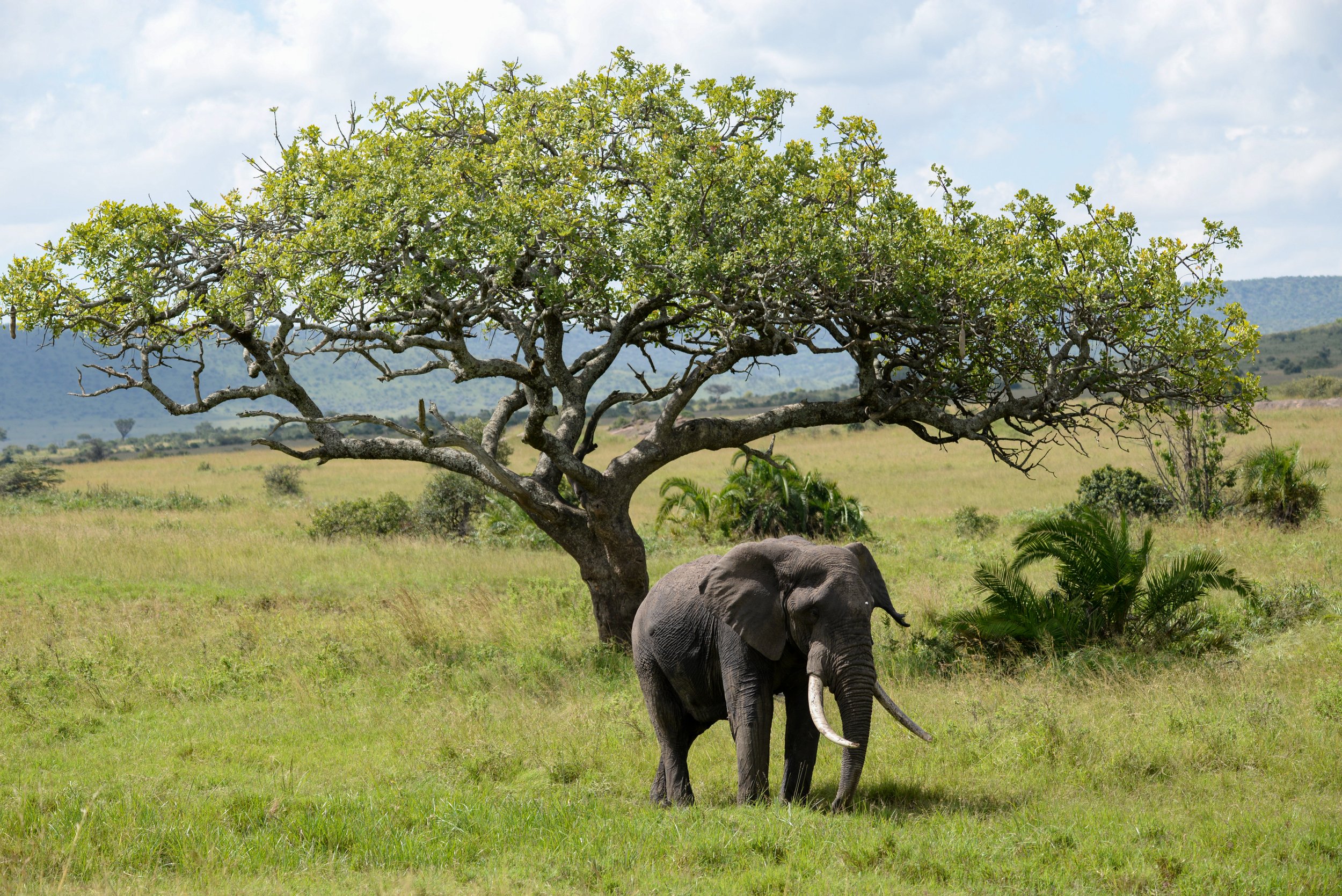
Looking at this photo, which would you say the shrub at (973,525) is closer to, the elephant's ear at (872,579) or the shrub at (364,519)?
the shrub at (364,519)

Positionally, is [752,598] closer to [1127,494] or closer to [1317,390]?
[1127,494]

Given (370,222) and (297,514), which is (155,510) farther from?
(370,222)

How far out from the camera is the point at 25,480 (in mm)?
42625

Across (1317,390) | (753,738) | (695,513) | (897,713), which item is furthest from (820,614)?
(1317,390)

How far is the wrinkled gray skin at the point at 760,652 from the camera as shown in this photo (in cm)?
764

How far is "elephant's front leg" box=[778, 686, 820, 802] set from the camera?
329 inches

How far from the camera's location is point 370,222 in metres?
12.7

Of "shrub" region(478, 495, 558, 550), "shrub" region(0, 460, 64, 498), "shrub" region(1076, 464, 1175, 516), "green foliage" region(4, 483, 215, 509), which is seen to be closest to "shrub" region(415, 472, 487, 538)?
"shrub" region(478, 495, 558, 550)

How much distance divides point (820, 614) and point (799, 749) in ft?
4.25

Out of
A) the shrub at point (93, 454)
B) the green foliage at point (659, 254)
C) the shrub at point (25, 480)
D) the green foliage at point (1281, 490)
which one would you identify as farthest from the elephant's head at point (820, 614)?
the shrub at point (93, 454)

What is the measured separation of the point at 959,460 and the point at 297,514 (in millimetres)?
29775

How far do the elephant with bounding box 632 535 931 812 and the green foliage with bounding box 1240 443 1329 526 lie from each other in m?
18.5

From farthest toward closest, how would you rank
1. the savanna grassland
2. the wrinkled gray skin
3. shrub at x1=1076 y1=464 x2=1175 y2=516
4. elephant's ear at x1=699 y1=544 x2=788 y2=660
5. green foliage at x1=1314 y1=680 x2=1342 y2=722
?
shrub at x1=1076 y1=464 x2=1175 y2=516, green foliage at x1=1314 y1=680 x2=1342 y2=722, elephant's ear at x1=699 y1=544 x2=788 y2=660, the wrinkled gray skin, the savanna grassland

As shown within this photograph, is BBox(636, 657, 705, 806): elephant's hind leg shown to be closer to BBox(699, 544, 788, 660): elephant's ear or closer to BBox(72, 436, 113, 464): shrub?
BBox(699, 544, 788, 660): elephant's ear
